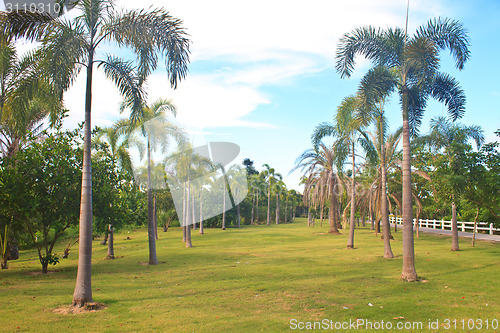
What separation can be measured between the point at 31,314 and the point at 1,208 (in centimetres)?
619

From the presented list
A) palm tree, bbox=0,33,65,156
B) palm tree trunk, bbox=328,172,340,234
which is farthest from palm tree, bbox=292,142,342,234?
palm tree, bbox=0,33,65,156

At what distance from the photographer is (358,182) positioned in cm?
4384

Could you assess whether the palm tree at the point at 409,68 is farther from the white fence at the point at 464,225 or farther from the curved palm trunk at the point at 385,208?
the white fence at the point at 464,225

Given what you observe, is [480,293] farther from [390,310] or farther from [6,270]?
[6,270]

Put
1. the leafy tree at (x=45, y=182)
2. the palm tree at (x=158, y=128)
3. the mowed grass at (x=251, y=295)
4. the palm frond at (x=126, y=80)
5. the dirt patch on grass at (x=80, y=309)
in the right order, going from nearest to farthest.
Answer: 1. the mowed grass at (x=251, y=295)
2. the dirt patch on grass at (x=80, y=309)
3. the palm frond at (x=126, y=80)
4. the leafy tree at (x=45, y=182)
5. the palm tree at (x=158, y=128)

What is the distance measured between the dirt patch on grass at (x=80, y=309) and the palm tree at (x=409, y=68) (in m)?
9.28

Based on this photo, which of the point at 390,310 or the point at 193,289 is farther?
the point at 193,289

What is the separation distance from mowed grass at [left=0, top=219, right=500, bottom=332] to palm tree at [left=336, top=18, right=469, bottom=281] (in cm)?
216

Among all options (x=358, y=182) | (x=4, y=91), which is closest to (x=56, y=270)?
(x=4, y=91)

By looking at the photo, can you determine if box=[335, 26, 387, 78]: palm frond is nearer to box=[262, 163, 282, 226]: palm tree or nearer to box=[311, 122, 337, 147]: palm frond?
box=[311, 122, 337, 147]: palm frond

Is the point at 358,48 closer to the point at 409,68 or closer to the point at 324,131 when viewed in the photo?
the point at 409,68

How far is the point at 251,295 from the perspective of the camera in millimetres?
9891

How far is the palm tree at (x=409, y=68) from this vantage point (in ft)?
39.5

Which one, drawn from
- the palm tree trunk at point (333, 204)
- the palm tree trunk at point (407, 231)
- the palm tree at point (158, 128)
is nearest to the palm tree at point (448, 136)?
the palm tree trunk at point (407, 231)
